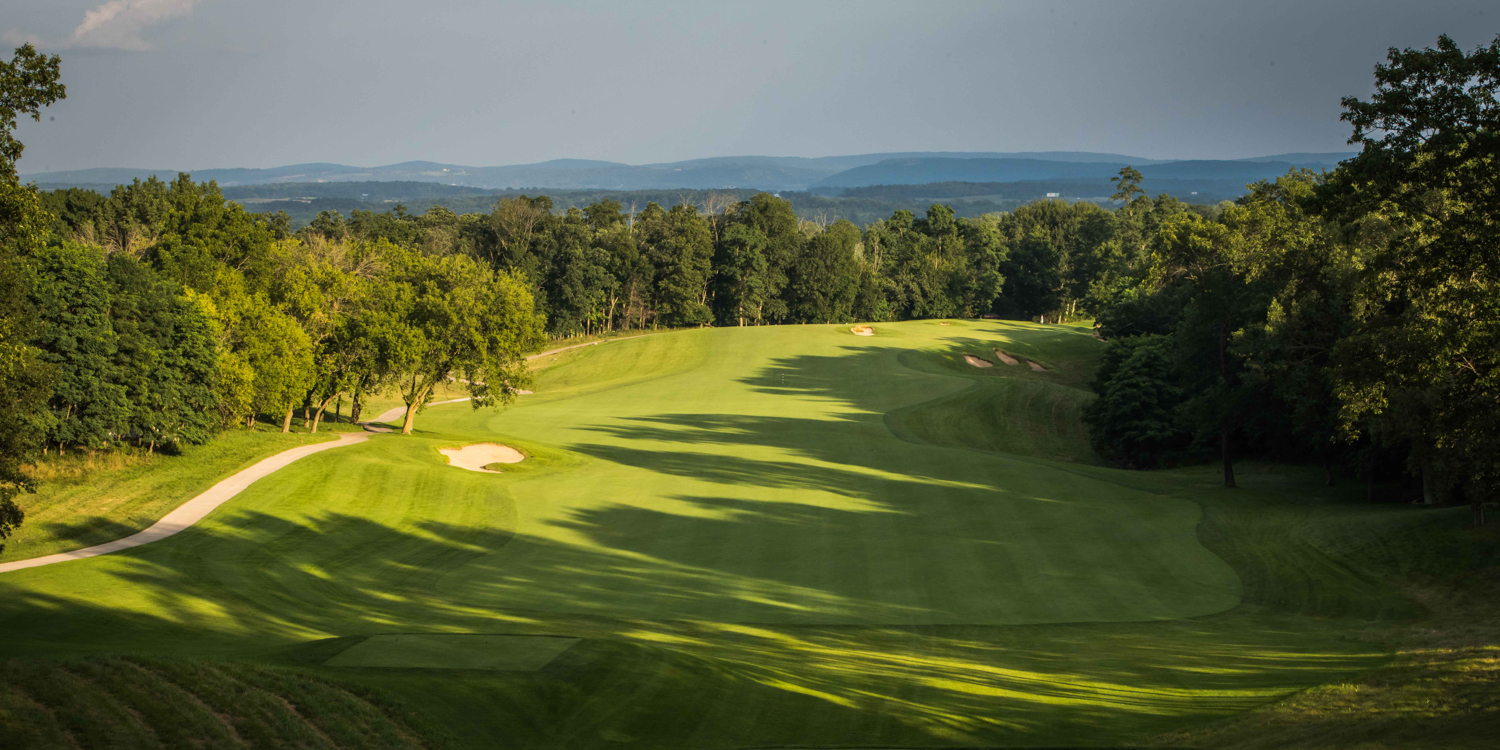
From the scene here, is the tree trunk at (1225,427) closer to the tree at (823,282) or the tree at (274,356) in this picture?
the tree at (274,356)

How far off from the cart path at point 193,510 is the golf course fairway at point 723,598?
0.74 metres

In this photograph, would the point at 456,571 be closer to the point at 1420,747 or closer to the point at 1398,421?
the point at 1420,747

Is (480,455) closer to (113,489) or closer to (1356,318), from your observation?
(113,489)

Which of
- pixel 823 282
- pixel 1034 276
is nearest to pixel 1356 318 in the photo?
pixel 823 282

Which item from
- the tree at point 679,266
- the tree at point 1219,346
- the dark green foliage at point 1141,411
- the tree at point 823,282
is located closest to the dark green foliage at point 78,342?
the tree at point 1219,346

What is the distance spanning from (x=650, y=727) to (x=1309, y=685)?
911 centimetres

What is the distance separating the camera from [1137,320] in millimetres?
59656

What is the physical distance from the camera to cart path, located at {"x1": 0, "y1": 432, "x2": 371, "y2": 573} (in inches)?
828

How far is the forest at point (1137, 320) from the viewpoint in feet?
47.0

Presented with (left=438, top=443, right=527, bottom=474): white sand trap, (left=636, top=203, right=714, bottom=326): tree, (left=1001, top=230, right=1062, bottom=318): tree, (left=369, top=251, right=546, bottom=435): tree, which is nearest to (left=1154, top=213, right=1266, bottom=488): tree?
(left=438, top=443, right=527, bottom=474): white sand trap

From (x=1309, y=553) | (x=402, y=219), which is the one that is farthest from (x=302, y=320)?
(x=402, y=219)

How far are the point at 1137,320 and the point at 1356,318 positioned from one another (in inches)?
1466

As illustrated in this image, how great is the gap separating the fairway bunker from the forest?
7020 millimetres

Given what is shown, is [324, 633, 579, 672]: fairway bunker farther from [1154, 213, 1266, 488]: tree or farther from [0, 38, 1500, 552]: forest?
[1154, 213, 1266, 488]: tree
